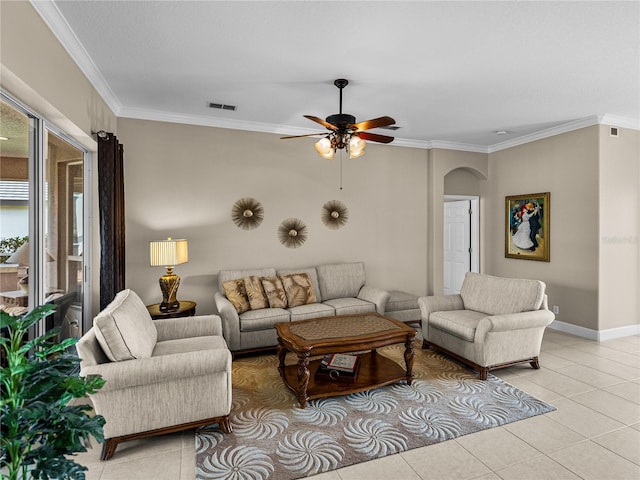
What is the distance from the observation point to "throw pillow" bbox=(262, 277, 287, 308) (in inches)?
174

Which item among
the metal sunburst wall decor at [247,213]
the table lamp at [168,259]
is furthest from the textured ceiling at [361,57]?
the table lamp at [168,259]

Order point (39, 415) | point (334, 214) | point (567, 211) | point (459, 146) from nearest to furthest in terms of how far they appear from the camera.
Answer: point (39, 415) < point (567, 211) < point (334, 214) < point (459, 146)

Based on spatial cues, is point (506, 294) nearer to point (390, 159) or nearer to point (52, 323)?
point (390, 159)

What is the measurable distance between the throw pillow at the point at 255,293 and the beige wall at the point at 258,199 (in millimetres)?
532

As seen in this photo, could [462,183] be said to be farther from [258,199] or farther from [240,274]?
[240,274]

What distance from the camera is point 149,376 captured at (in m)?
2.33

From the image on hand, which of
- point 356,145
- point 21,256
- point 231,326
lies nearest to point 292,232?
point 231,326

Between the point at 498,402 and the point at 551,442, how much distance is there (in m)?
0.57

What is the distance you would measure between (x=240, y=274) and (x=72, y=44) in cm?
281

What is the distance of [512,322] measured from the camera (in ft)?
11.6

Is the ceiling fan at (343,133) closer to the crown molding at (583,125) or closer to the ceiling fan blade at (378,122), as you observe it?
the ceiling fan blade at (378,122)

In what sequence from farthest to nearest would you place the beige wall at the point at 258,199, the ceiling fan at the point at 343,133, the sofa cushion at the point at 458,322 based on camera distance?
1. the beige wall at the point at 258,199
2. the sofa cushion at the point at 458,322
3. the ceiling fan at the point at 343,133

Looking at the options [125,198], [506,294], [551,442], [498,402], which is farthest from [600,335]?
[125,198]

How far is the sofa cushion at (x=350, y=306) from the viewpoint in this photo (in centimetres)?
451
